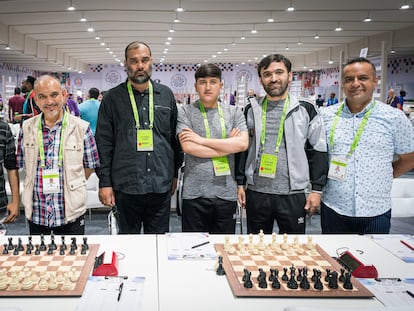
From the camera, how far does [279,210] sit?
8.45 ft

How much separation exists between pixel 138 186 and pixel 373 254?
147 cm

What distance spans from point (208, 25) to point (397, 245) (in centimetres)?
1067

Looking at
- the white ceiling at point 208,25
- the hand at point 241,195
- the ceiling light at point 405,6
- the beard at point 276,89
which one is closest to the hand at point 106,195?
the hand at point 241,195

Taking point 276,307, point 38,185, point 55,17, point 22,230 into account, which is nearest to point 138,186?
point 38,185

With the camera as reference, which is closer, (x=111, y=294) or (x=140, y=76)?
(x=111, y=294)

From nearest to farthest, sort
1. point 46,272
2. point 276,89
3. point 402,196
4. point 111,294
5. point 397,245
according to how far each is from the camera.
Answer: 1. point 111,294
2. point 46,272
3. point 397,245
4. point 276,89
5. point 402,196

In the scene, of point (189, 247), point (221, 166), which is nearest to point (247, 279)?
point (189, 247)

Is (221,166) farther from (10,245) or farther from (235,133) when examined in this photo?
(10,245)

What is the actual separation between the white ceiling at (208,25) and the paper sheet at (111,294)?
8.51 metres

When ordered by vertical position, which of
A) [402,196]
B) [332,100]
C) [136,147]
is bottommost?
[402,196]

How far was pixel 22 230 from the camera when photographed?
475cm

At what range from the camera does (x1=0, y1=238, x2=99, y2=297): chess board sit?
1.49m

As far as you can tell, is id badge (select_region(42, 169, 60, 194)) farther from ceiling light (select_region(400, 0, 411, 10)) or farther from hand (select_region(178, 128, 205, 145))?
ceiling light (select_region(400, 0, 411, 10))

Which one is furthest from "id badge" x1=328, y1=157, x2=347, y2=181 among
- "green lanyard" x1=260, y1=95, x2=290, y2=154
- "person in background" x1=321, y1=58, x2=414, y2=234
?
"green lanyard" x1=260, y1=95, x2=290, y2=154
